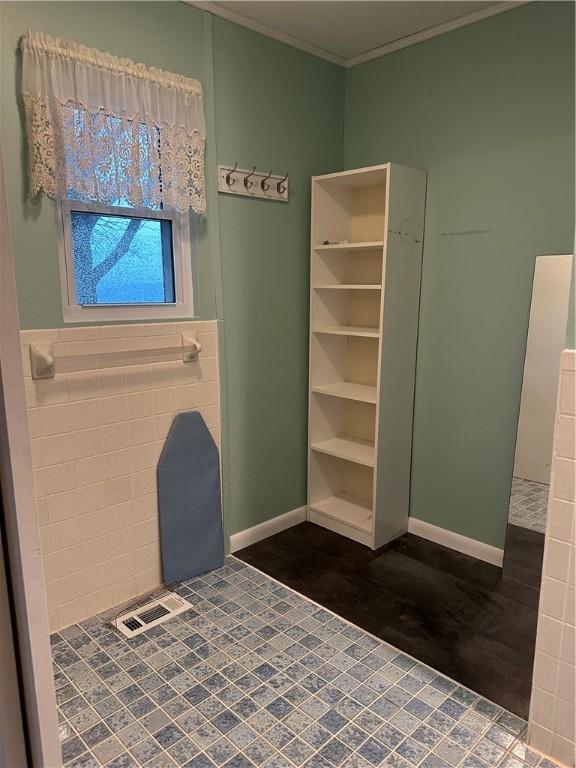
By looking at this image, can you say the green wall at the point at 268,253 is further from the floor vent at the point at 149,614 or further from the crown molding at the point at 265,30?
the floor vent at the point at 149,614

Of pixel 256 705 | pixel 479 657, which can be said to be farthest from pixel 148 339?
pixel 479 657

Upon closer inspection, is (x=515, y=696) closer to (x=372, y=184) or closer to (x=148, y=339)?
(x=148, y=339)

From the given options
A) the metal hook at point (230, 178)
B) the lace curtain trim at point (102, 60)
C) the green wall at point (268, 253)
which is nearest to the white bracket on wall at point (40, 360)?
the green wall at point (268, 253)

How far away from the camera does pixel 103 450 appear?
2.14 metres

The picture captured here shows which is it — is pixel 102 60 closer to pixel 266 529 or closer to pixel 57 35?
pixel 57 35

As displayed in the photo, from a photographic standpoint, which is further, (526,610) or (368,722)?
(526,610)

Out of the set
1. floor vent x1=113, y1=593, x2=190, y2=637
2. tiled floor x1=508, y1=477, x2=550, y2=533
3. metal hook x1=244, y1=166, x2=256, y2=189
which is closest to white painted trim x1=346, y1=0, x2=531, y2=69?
metal hook x1=244, y1=166, x2=256, y2=189

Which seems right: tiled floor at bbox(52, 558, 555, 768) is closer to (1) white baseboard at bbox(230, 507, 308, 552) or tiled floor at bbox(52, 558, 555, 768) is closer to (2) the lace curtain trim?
(1) white baseboard at bbox(230, 507, 308, 552)

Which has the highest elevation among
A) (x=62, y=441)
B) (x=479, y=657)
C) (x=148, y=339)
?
(x=148, y=339)

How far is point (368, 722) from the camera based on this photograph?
1670mm

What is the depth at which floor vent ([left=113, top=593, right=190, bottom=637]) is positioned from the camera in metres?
2.11

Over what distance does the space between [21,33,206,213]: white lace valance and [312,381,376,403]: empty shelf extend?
119 centimetres

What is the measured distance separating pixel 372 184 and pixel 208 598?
7.29 feet

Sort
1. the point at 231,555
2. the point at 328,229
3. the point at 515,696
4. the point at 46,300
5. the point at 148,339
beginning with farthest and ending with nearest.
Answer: the point at 328,229
the point at 231,555
the point at 148,339
the point at 46,300
the point at 515,696
